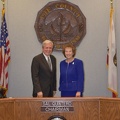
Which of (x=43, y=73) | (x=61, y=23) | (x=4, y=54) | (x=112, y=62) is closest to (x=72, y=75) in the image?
(x=43, y=73)

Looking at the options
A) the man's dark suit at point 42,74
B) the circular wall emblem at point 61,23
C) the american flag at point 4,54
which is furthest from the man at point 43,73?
the circular wall emblem at point 61,23

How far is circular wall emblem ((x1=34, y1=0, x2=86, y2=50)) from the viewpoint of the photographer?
6566 millimetres

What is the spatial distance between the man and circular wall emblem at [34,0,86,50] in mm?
1653

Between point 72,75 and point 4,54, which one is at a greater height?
point 4,54

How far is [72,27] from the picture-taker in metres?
6.61

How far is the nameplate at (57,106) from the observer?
14.8ft

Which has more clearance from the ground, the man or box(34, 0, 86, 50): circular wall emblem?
box(34, 0, 86, 50): circular wall emblem

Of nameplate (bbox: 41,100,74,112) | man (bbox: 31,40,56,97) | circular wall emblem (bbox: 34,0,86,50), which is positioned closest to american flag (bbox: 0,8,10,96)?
circular wall emblem (bbox: 34,0,86,50)

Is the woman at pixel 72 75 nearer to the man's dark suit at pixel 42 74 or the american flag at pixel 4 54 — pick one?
the man's dark suit at pixel 42 74

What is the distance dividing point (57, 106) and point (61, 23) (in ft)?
8.29

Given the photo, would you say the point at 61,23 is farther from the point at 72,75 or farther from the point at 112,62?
the point at 72,75

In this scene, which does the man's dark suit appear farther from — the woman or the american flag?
the american flag

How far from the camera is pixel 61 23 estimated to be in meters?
6.60

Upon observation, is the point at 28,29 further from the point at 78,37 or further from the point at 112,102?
the point at 112,102
